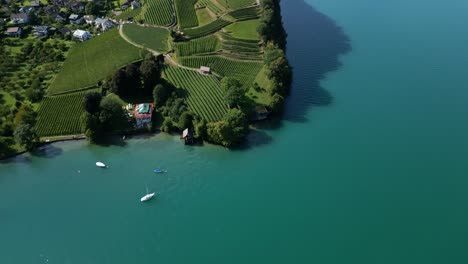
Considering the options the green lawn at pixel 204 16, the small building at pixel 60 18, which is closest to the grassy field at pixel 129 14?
the small building at pixel 60 18

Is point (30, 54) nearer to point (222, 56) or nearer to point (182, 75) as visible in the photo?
point (182, 75)

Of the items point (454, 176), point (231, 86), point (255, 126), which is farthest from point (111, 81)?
point (454, 176)

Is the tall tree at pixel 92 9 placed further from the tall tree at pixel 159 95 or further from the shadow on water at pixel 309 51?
the shadow on water at pixel 309 51

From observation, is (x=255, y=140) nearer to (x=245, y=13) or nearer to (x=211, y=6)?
(x=245, y=13)

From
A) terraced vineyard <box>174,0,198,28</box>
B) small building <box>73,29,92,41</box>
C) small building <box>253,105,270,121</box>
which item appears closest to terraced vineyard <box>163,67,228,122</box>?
small building <box>253,105,270,121</box>

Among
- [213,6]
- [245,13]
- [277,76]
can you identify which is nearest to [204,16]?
[213,6]

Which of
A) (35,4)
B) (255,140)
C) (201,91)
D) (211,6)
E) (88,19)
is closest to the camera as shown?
(255,140)

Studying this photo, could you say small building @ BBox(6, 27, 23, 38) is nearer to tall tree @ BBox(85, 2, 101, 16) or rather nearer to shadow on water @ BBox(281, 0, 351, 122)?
tall tree @ BBox(85, 2, 101, 16)
